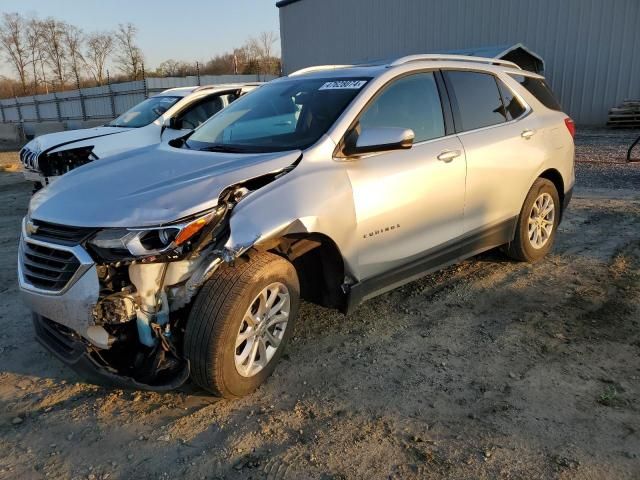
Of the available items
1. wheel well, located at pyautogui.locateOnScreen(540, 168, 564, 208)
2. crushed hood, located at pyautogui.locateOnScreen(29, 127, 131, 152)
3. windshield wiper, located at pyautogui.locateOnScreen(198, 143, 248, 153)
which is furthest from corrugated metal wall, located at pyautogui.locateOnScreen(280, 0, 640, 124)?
windshield wiper, located at pyautogui.locateOnScreen(198, 143, 248, 153)

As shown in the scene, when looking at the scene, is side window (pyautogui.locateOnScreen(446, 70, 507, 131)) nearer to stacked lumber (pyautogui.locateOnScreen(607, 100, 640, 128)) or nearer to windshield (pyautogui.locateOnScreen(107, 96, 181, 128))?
windshield (pyautogui.locateOnScreen(107, 96, 181, 128))

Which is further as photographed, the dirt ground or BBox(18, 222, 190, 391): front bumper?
BBox(18, 222, 190, 391): front bumper

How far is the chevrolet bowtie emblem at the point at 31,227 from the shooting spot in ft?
10.0

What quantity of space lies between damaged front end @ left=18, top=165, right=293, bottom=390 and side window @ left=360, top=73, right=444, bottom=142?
1.29 meters

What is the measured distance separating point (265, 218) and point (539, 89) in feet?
11.8

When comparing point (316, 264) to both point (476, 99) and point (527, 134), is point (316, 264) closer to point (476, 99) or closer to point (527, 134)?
point (476, 99)

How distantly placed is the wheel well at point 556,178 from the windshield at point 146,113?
6.25 metres

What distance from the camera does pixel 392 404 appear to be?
2.99 m

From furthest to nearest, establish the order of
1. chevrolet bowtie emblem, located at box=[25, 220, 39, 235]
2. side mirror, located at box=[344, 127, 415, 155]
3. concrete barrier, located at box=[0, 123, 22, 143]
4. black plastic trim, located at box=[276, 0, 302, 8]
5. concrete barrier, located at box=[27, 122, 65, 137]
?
1. black plastic trim, located at box=[276, 0, 302, 8]
2. concrete barrier, located at box=[0, 123, 22, 143]
3. concrete barrier, located at box=[27, 122, 65, 137]
4. side mirror, located at box=[344, 127, 415, 155]
5. chevrolet bowtie emblem, located at box=[25, 220, 39, 235]

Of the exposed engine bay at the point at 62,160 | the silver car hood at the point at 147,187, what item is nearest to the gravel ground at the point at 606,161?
the silver car hood at the point at 147,187

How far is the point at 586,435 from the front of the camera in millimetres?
2664

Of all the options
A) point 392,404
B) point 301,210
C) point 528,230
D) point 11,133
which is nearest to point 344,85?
point 301,210

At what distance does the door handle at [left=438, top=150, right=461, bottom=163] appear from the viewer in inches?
153

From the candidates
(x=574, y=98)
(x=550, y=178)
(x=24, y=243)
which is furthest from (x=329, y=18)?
(x=24, y=243)
